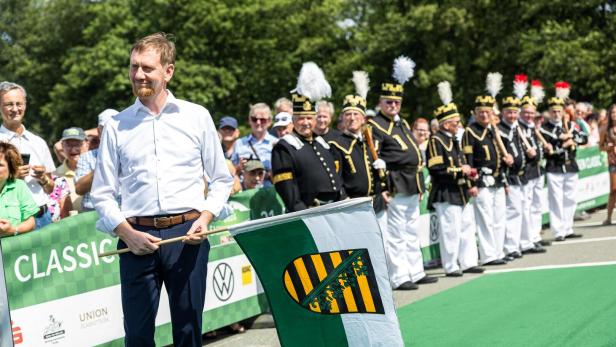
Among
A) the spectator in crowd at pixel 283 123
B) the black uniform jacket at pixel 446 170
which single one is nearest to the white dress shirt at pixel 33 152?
the spectator in crowd at pixel 283 123

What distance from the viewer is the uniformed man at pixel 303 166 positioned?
8.96m

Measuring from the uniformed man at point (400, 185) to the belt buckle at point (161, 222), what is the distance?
5.99 m

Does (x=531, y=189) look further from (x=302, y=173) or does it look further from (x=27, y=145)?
(x=27, y=145)

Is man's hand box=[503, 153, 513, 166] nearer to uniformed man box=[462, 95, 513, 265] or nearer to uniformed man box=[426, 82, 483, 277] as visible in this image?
uniformed man box=[462, 95, 513, 265]

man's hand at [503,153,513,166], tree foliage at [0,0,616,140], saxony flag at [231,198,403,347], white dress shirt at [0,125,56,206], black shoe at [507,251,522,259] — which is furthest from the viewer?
tree foliage at [0,0,616,140]

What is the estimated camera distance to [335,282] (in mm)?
4969

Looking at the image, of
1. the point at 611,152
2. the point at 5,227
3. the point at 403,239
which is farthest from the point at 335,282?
the point at 611,152

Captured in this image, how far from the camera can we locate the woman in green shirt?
22.0 feet

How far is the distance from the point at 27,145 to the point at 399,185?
4518 mm

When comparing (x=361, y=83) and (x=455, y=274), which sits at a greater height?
(x=361, y=83)

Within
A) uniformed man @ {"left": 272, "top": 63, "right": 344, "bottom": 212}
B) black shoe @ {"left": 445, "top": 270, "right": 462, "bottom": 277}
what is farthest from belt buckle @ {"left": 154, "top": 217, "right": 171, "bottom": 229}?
black shoe @ {"left": 445, "top": 270, "right": 462, "bottom": 277}

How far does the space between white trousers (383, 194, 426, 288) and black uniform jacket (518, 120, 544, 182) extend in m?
3.04

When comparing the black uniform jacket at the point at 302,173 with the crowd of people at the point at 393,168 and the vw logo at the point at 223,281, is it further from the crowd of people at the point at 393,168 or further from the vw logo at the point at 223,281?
the vw logo at the point at 223,281

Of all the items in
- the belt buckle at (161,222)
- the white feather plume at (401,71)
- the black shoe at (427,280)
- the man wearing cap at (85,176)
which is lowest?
the black shoe at (427,280)
